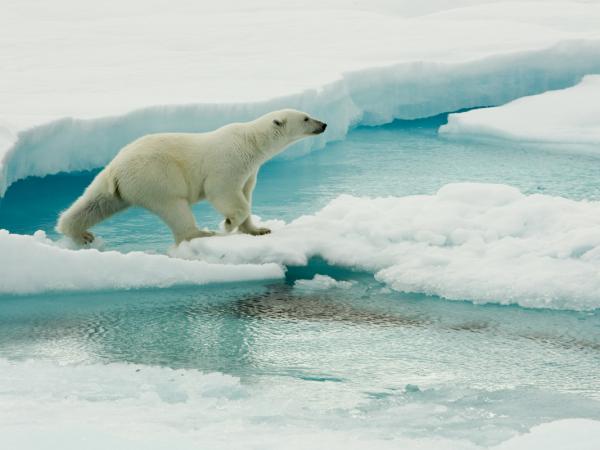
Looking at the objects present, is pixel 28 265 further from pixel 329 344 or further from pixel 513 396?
pixel 513 396

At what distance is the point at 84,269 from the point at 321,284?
1.17 metres

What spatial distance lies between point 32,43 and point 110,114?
5695 mm

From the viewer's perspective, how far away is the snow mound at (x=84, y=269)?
4473 millimetres

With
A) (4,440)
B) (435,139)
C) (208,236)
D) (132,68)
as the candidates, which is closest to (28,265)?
(208,236)

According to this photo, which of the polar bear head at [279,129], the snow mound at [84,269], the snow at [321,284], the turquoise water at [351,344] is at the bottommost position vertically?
the turquoise water at [351,344]

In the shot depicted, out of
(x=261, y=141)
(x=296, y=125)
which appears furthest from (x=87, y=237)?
(x=296, y=125)

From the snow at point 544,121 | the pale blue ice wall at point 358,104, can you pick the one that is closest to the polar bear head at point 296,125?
the pale blue ice wall at point 358,104

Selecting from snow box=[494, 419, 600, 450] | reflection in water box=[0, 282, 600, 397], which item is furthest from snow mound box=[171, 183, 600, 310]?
snow box=[494, 419, 600, 450]

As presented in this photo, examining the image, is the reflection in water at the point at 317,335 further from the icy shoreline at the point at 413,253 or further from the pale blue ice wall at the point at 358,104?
the pale blue ice wall at the point at 358,104

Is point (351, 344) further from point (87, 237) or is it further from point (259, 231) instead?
point (87, 237)

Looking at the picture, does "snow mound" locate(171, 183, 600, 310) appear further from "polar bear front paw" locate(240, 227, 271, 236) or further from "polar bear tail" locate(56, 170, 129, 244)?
"polar bear tail" locate(56, 170, 129, 244)

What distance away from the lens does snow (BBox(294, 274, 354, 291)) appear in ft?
15.6

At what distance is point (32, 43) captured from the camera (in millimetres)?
12289

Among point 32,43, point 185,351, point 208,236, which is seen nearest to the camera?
point 185,351
